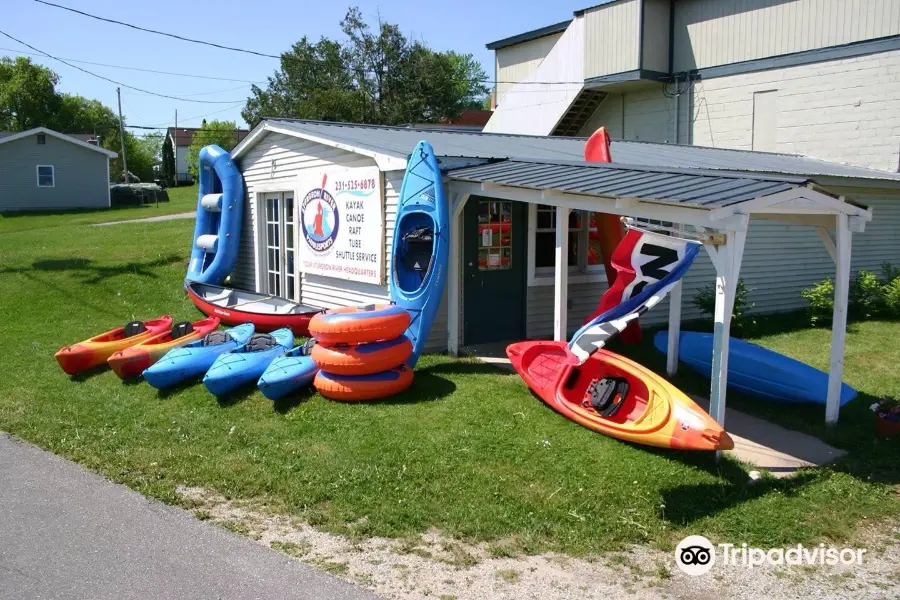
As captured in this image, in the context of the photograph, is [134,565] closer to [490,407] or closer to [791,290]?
[490,407]

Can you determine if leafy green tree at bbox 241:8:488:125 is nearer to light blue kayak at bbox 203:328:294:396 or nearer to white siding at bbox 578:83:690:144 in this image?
white siding at bbox 578:83:690:144

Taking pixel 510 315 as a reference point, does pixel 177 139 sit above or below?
above

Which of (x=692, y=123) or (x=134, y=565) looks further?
(x=692, y=123)

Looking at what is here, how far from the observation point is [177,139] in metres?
61.5

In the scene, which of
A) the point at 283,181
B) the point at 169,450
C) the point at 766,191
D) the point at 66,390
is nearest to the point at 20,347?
the point at 66,390

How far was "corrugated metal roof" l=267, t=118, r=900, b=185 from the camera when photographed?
1057 cm

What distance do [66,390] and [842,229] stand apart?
27.2 feet

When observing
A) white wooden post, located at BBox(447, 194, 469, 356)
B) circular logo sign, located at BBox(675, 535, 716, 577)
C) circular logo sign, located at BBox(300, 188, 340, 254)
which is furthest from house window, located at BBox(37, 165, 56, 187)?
circular logo sign, located at BBox(675, 535, 716, 577)

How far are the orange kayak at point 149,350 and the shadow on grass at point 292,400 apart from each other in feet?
6.98

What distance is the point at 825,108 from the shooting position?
53.9 feet

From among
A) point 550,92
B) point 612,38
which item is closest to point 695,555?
point 612,38

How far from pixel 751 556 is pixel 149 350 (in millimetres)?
6997

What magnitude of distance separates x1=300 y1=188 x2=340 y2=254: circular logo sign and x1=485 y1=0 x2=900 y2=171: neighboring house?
10.5 meters

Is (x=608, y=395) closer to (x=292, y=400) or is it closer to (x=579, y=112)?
(x=292, y=400)
